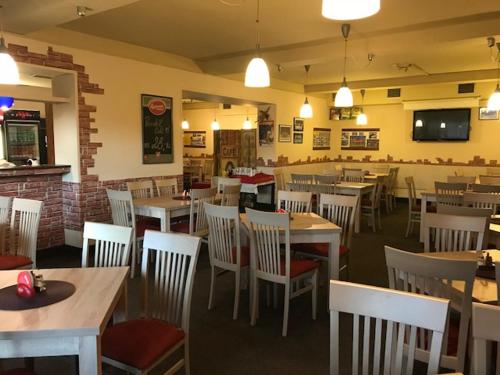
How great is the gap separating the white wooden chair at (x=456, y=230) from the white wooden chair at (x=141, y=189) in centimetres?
355

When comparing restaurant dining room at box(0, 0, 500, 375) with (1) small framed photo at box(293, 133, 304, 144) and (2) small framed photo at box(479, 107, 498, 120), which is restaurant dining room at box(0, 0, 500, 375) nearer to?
Answer: (2) small framed photo at box(479, 107, 498, 120)

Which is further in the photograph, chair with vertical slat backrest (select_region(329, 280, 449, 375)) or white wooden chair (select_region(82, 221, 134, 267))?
white wooden chair (select_region(82, 221, 134, 267))

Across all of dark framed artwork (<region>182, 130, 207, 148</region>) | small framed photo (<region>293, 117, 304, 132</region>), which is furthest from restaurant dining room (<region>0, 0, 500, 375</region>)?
dark framed artwork (<region>182, 130, 207, 148</region>)

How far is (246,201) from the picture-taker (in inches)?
318

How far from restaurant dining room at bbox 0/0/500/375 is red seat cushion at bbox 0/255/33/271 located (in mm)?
36

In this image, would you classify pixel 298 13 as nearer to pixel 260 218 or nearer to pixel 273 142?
pixel 260 218

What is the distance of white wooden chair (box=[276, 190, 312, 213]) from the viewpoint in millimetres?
4230

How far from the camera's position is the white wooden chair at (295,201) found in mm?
4230

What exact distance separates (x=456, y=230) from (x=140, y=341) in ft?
7.50

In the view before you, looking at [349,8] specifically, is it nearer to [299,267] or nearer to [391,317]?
[391,317]

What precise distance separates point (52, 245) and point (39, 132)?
4102 mm

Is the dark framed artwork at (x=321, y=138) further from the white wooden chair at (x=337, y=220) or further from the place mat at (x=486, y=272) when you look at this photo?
the place mat at (x=486, y=272)

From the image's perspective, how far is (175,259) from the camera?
2.21 metres

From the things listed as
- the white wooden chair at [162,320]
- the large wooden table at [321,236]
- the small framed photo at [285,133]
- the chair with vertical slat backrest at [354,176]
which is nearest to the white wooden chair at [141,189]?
the large wooden table at [321,236]
